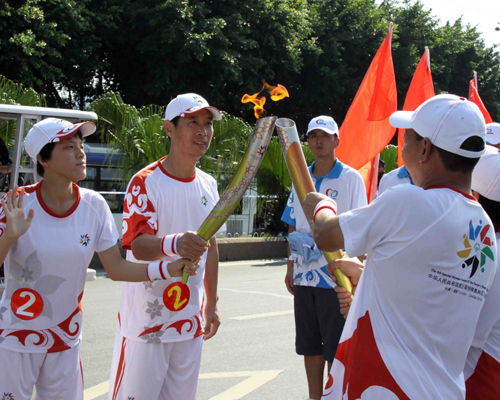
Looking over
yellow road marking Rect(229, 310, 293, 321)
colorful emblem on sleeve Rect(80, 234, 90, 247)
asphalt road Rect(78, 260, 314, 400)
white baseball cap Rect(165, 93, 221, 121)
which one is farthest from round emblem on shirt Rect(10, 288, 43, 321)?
yellow road marking Rect(229, 310, 293, 321)

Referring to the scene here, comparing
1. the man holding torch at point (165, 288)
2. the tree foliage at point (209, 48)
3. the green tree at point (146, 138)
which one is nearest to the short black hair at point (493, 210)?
the man holding torch at point (165, 288)

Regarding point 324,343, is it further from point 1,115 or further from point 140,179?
point 1,115

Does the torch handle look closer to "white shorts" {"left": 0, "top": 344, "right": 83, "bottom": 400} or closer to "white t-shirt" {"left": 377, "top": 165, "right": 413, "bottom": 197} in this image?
"white shorts" {"left": 0, "top": 344, "right": 83, "bottom": 400}

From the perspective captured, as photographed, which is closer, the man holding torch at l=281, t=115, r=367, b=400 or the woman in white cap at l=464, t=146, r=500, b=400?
the woman in white cap at l=464, t=146, r=500, b=400

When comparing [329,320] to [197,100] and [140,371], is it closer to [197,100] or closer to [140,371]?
[140,371]

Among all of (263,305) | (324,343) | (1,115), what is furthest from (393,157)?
(324,343)

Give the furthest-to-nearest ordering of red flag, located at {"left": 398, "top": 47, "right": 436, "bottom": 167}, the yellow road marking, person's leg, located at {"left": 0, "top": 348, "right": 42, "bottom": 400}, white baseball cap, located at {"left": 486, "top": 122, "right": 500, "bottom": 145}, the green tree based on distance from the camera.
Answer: the green tree
the yellow road marking
red flag, located at {"left": 398, "top": 47, "right": 436, "bottom": 167}
white baseball cap, located at {"left": 486, "top": 122, "right": 500, "bottom": 145}
person's leg, located at {"left": 0, "top": 348, "right": 42, "bottom": 400}

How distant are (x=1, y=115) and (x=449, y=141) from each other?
6802 mm

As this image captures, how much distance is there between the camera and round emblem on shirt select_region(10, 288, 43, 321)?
2.48 m

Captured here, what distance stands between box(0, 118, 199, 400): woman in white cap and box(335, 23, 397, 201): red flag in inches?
121

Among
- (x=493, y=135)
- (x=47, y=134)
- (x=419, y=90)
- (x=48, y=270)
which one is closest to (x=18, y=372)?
(x=48, y=270)

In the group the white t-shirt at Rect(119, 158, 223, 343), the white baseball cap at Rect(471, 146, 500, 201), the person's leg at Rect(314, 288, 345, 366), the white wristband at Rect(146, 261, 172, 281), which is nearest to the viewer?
the white baseball cap at Rect(471, 146, 500, 201)

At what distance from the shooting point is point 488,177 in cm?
213

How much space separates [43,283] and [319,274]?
1857 mm
